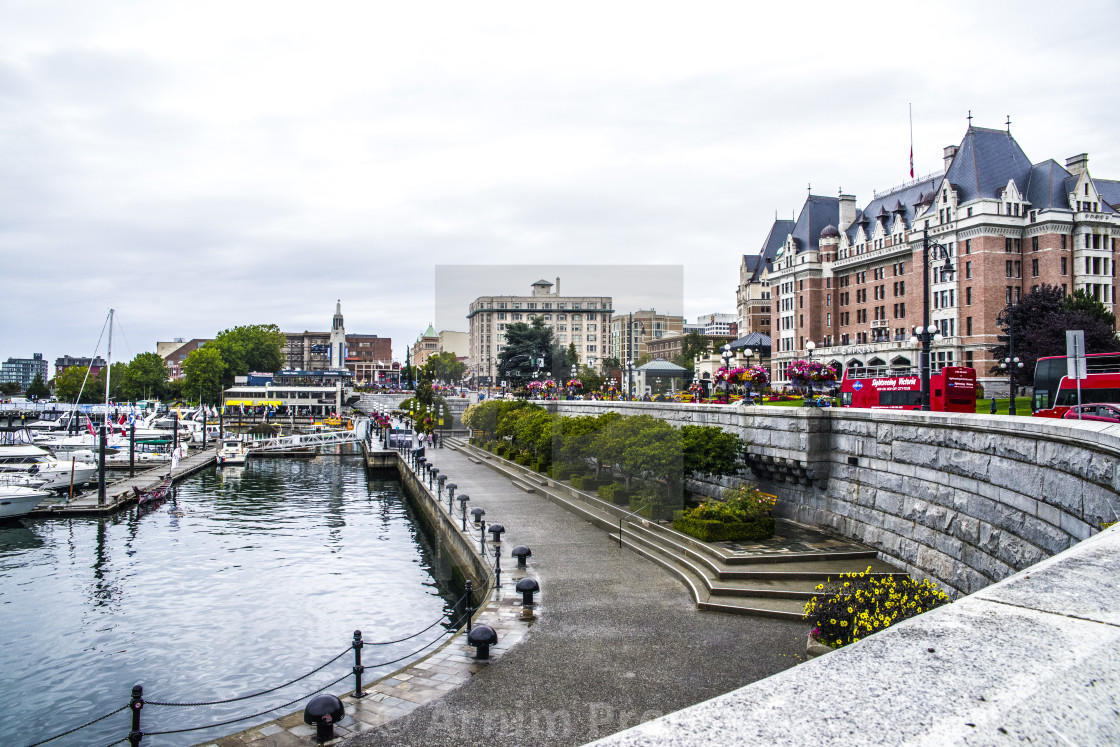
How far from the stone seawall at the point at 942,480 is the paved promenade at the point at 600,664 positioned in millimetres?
4172

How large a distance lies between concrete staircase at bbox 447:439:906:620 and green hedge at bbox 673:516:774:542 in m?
0.32

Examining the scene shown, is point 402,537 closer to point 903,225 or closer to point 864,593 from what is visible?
point 864,593

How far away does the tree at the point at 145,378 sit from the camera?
13412 cm

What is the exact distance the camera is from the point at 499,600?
16.0 meters

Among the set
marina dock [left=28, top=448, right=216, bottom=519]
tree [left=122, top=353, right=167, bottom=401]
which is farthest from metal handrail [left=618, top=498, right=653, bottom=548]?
tree [left=122, top=353, right=167, bottom=401]

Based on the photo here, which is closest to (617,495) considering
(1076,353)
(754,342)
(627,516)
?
(627,516)

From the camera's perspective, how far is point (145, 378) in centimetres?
13388

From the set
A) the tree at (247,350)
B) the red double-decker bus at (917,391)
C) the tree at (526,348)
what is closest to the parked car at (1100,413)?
the red double-decker bus at (917,391)

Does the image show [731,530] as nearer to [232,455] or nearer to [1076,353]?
[1076,353]

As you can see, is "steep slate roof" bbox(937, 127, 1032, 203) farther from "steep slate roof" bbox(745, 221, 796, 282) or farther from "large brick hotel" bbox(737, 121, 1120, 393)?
"steep slate roof" bbox(745, 221, 796, 282)

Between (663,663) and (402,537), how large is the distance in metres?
22.8

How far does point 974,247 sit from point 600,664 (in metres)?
62.1

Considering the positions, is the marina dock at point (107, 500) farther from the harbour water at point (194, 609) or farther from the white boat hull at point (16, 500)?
the harbour water at point (194, 609)

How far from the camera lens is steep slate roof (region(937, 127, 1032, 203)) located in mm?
62000
